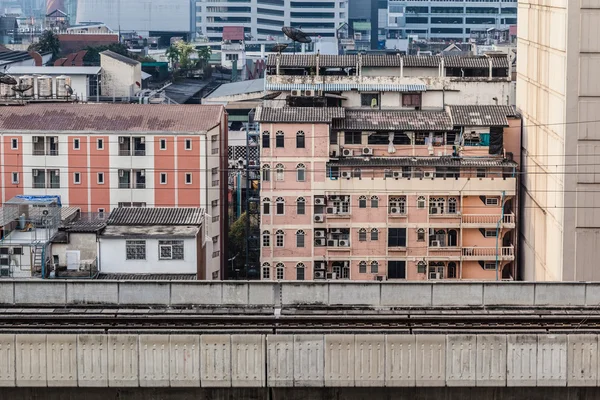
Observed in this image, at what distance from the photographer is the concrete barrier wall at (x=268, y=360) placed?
52.6 ft

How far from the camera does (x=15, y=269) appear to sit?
93.8 feet

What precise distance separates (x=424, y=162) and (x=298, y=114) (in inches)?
120

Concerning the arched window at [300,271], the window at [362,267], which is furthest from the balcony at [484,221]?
the arched window at [300,271]

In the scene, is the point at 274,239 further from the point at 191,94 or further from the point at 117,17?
the point at 117,17

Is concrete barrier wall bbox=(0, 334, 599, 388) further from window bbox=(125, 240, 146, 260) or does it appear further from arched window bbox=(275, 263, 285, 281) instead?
arched window bbox=(275, 263, 285, 281)

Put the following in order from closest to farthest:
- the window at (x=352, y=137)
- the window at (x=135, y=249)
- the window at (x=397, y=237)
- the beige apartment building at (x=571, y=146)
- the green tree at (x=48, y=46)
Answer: the beige apartment building at (x=571, y=146)
the window at (x=135, y=249)
the window at (x=397, y=237)
the window at (x=352, y=137)
the green tree at (x=48, y=46)

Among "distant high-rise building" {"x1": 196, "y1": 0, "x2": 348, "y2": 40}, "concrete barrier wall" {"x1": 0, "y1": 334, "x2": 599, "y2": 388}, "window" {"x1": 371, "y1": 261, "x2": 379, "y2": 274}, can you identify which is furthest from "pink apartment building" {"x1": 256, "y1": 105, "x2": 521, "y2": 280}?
"distant high-rise building" {"x1": 196, "y1": 0, "x2": 348, "y2": 40}

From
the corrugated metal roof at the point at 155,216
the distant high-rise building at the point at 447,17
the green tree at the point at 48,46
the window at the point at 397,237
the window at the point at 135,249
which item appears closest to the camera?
the window at the point at 135,249

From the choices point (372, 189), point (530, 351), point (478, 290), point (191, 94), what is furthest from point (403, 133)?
point (191, 94)

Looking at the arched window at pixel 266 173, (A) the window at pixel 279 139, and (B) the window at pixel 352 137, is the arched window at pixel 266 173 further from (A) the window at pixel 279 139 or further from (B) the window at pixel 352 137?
(B) the window at pixel 352 137

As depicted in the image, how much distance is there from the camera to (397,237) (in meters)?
32.2

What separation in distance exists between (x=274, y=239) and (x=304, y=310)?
1342 cm

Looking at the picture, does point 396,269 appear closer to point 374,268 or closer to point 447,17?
point 374,268

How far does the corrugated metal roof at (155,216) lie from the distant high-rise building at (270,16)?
8922cm
